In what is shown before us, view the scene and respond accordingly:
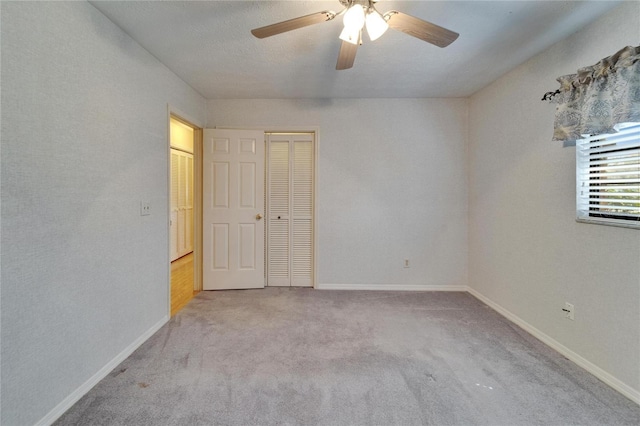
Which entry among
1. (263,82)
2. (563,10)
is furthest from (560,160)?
(263,82)

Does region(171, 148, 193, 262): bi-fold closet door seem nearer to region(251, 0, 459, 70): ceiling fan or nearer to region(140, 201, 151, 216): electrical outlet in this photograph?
region(140, 201, 151, 216): electrical outlet

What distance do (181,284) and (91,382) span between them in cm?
211

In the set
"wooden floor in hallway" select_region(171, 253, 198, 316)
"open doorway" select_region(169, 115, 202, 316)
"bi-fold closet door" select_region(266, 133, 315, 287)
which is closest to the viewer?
"wooden floor in hallway" select_region(171, 253, 198, 316)

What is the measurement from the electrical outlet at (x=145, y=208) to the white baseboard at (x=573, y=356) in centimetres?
348

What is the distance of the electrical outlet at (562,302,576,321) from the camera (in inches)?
81.0

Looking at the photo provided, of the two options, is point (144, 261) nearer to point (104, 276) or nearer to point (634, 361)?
point (104, 276)

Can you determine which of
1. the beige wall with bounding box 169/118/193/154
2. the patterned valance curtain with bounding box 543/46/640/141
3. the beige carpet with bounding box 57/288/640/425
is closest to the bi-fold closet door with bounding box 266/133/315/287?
the beige carpet with bounding box 57/288/640/425

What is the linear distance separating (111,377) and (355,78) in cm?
324

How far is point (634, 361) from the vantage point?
1.66 meters

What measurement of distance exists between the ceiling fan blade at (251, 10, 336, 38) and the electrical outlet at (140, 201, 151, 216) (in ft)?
5.32

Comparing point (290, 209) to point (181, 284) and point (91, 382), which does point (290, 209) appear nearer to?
point (181, 284)

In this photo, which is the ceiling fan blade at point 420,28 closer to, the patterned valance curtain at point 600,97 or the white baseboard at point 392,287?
the patterned valance curtain at point 600,97

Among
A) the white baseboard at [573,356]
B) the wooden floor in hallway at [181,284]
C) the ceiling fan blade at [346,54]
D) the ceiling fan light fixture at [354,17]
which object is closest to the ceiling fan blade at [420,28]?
the ceiling fan light fixture at [354,17]

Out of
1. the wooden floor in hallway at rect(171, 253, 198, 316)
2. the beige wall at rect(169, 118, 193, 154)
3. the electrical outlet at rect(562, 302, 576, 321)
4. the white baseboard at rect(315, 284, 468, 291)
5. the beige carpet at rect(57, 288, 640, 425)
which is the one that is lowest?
the beige carpet at rect(57, 288, 640, 425)
